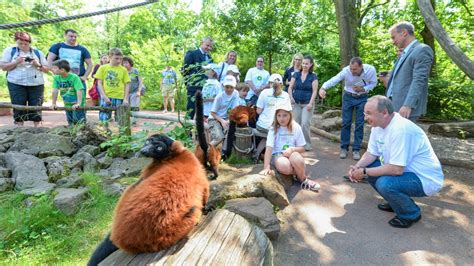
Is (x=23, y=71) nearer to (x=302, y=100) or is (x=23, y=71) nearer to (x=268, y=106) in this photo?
(x=268, y=106)

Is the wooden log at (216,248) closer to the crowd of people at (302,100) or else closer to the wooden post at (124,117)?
the crowd of people at (302,100)

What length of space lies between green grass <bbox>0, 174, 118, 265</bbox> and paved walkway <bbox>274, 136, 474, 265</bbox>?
207 cm

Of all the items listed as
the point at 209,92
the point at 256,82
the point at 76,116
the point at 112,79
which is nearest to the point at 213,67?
the point at 209,92

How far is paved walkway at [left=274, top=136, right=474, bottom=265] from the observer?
3.10m

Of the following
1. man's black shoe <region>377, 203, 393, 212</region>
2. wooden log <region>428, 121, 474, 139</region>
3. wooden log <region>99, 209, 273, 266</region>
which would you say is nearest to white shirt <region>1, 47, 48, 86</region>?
wooden log <region>99, 209, 273, 266</region>

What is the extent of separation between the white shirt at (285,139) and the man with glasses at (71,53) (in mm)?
5074

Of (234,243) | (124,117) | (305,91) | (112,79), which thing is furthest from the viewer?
(112,79)

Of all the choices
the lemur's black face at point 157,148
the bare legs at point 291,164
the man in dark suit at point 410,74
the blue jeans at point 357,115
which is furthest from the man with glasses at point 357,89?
the lemur's black face at point 157,148

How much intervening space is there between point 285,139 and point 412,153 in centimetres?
174

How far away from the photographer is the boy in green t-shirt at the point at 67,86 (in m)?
6.47

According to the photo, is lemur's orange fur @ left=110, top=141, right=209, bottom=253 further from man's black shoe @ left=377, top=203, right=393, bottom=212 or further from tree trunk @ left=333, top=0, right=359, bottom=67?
tree trunk @ left=333, top=0, right=359, bottom=67

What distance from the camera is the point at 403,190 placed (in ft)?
11.6

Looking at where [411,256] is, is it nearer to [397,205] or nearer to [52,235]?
[397,205]

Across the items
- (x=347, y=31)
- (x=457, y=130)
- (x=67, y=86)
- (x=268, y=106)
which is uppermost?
(x=347, y=31)
